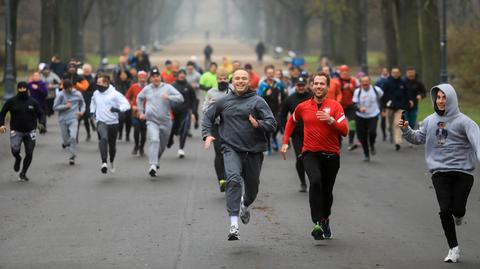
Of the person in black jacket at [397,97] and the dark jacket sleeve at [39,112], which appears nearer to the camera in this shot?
the dark jacket sleeve at [39,112]

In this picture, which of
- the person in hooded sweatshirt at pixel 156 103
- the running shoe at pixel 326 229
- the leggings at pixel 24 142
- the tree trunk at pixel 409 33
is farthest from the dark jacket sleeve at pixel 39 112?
the tree trunk at pixel 409 33

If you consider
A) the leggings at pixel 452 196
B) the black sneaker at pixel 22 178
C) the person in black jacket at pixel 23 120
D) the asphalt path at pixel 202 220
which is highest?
the person in black jacket at pixel 23 120

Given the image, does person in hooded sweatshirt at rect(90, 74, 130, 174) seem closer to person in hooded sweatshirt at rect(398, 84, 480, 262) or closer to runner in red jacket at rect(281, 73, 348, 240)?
runner in red jacket at rect(281, 73, 348, 240)

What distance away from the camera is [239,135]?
1167cm

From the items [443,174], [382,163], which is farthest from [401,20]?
[443,174]

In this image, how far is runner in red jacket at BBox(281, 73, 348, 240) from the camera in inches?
458

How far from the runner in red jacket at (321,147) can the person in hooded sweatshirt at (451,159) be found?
3.97 feet

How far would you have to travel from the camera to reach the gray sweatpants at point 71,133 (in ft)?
66.6

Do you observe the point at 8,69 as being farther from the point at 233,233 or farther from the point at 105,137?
the point at 233,233

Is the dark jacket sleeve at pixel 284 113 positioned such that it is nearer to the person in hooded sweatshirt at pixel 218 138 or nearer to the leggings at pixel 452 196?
the person in hooded sweatshirt at pixel 218 138

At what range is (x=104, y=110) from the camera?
60.1ft

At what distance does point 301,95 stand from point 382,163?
174 inches

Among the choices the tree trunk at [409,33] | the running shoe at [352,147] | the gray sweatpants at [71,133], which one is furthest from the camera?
the tree trunk at [409,33]

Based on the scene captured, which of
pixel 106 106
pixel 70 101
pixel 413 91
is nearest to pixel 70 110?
pixel 70 101
